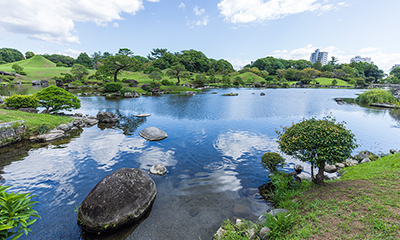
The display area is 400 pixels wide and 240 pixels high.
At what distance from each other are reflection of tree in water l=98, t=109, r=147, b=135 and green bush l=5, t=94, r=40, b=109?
322 inches

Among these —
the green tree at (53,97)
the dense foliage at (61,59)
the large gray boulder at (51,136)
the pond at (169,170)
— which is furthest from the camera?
the dense foliage at (61,59)

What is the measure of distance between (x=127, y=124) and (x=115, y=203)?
15950 millimetres

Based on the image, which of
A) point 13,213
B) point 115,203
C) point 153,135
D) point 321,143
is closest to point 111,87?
point 153,135

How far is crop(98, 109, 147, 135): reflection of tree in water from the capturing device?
19.5 meters

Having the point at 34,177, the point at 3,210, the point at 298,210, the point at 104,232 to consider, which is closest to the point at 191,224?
the point at 104,232

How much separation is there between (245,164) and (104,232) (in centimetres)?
879

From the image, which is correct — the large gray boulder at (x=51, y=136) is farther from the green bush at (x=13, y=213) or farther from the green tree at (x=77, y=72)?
the green tree at (x=77, y=72)

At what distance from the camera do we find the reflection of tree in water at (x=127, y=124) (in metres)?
19.5

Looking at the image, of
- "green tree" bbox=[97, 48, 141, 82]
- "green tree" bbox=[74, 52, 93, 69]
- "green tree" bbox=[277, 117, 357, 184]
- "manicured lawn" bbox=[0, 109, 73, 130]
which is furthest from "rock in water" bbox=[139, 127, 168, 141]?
"green tree" bbox=[74, 52, 93, 69]

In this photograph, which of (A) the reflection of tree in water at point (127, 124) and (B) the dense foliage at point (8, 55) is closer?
(A) the reflection of tree in water at point (127, 124)

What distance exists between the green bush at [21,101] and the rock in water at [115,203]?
21.1m

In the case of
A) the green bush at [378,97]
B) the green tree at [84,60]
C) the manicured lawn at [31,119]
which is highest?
the green tree at [84,60]

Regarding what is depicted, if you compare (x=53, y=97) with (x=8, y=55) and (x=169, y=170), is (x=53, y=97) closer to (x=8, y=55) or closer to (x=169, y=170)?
(x=169, y=170)

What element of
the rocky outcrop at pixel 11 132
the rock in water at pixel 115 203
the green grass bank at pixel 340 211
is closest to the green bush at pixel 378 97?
the green grass bank at pixel 340 211
